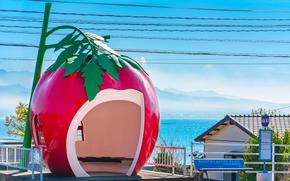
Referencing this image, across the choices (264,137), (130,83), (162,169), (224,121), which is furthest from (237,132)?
(130,83)

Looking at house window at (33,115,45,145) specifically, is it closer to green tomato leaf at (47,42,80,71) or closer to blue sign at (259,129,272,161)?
green tomato leaf at (47,42,80,71)

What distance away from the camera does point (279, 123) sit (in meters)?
33.5

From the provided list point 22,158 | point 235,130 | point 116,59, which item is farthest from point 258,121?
point 22,158

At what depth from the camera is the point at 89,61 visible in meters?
17.5

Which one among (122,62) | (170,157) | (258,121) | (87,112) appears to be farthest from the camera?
(258,121)

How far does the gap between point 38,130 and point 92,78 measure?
2.42 metres

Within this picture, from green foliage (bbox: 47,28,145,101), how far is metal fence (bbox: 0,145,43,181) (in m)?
2.25

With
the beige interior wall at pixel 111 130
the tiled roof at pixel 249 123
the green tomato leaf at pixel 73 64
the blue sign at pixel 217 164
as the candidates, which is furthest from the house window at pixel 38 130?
the tiled roof at pixel 249 123

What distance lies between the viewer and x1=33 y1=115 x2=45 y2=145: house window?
57.8ft

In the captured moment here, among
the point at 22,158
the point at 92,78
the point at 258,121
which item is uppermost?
the point at 92,78

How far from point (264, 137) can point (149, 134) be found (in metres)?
3.61

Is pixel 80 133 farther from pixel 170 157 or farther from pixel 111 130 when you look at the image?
pixel 170 157

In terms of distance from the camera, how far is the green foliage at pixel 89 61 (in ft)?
55.7

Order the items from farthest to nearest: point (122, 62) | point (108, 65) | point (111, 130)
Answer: point (111, 130), point (122, 62), point (108, 65)
